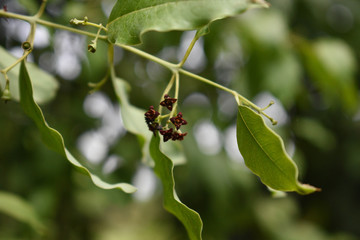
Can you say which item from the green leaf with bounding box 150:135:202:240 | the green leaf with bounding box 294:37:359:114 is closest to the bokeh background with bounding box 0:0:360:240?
the green leaf with bounding box 294:37:359:114

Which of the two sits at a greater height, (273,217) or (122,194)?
(122,194)

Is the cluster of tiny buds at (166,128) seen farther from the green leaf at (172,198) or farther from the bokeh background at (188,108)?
the bokeh background at (188,108)

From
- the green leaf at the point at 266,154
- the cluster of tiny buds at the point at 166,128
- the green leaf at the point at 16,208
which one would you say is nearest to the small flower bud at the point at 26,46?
the cluster of tiny buds at the point at 166,128

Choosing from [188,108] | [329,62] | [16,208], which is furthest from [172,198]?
[188,108]

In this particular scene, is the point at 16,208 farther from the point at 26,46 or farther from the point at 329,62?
the point at 329,62

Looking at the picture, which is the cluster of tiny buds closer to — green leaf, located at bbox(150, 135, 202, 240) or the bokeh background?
green leaf, located at bbox(150, 135, 202, 240)

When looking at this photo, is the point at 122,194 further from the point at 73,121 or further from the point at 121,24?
the point at 121,24

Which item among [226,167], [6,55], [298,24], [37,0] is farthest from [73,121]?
[298,24]
